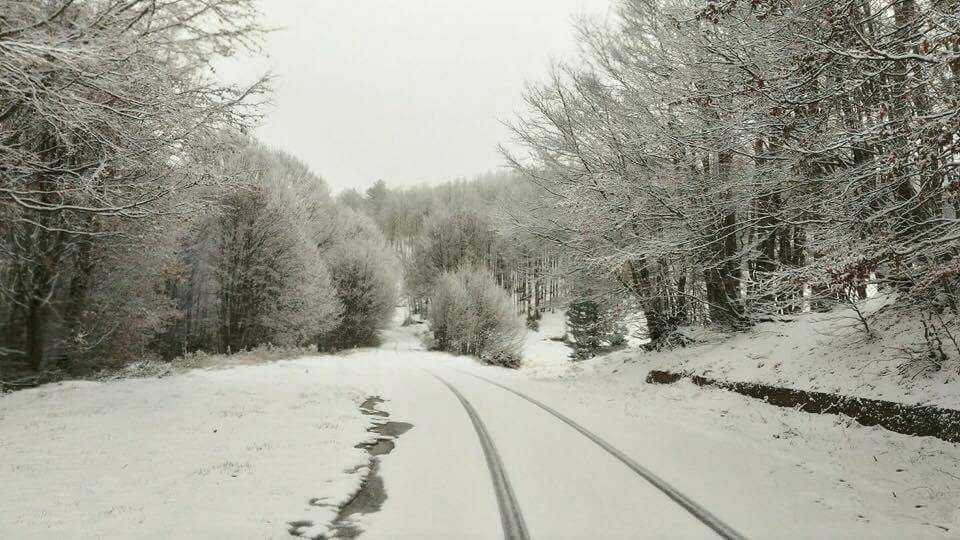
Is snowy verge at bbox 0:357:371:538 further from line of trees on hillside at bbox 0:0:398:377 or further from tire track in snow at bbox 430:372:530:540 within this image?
line of trees on hillside at bbox 0:0:398:377

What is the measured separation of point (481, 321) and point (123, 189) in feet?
91.7

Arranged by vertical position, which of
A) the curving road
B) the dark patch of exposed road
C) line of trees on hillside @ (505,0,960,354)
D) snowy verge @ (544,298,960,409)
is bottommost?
the dark patch of exposed road

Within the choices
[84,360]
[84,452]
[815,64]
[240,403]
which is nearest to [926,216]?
[815,64]

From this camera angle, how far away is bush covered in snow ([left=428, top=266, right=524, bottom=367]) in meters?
35.4

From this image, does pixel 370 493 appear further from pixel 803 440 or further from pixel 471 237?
pixel 471 237

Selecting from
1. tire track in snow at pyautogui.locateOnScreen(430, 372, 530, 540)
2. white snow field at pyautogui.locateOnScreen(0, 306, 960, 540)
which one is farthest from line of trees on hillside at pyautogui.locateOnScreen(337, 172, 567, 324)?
tire track in snow at pyautogui.locateOnScreen(430, 372, 530, 540)

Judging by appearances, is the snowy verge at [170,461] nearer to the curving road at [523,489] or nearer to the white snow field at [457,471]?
the white snow field at [457,471]

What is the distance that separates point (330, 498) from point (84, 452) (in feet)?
13.5

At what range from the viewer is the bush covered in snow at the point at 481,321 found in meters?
35.4

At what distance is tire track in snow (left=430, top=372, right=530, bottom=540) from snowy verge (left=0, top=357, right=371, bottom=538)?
1.68 metres

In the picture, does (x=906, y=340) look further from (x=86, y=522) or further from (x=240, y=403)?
(x=240, y=403)

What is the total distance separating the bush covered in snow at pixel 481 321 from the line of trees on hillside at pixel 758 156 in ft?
64.5

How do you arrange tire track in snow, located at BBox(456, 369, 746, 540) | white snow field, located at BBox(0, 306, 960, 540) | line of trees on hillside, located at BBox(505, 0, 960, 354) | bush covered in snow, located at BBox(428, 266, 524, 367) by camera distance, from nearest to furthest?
tire track in snow, located at BBox(456, 369, 746, 540) < white snow field, located at BBox(0, 306, 960, 540) < line of trees on hillside, located at BBox(505, 0, 960, 354) < bush covered in snow, located at BBox(428, 266, 524, 367)

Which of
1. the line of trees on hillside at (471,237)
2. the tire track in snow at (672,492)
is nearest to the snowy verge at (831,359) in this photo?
the tire track in snow at (672,492)
